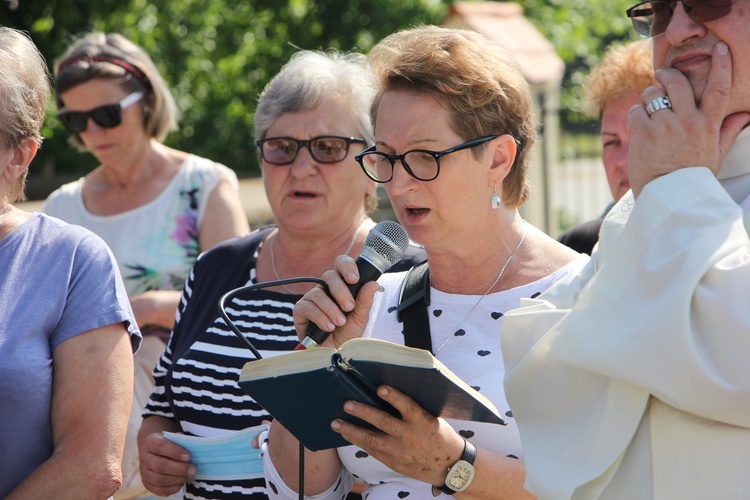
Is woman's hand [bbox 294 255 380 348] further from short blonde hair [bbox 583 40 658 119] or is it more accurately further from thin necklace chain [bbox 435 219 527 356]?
short blonde hair [bbox 583 40 658 119]

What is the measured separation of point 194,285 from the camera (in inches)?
135

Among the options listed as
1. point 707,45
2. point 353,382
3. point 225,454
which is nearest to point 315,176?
point 225,454

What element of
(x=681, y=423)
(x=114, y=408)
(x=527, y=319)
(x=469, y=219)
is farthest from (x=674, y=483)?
(x=114, y=408)

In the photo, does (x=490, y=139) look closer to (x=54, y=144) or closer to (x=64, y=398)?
(x=64, y=398)

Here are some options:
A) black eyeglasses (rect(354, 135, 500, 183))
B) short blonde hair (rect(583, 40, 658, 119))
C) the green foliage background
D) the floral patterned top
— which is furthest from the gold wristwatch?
the green foliage background

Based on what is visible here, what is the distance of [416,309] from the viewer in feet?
8.70

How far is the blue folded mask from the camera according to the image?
9.54 feet

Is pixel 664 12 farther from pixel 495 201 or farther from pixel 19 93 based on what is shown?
pixel 19 93

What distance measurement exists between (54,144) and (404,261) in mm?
7714

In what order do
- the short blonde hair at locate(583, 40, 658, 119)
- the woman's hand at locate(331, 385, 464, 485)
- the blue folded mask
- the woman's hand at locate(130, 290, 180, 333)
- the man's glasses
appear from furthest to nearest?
the woman's hand at locate(130, 290, 180, 333) < the short blonde hair at locate(583, 40, 658, 119) < the man's glasses < the blue folded mask < the woman's hand at locate(331, 385, 464, 485)

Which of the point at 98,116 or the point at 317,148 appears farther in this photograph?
the point at 98,116

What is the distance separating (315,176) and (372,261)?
1.16 meters

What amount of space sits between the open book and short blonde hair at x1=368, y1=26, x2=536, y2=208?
0.80 metres

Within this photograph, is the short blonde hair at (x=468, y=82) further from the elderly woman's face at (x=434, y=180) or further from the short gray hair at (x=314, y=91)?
the short gray hair at (x=314, y=91)
